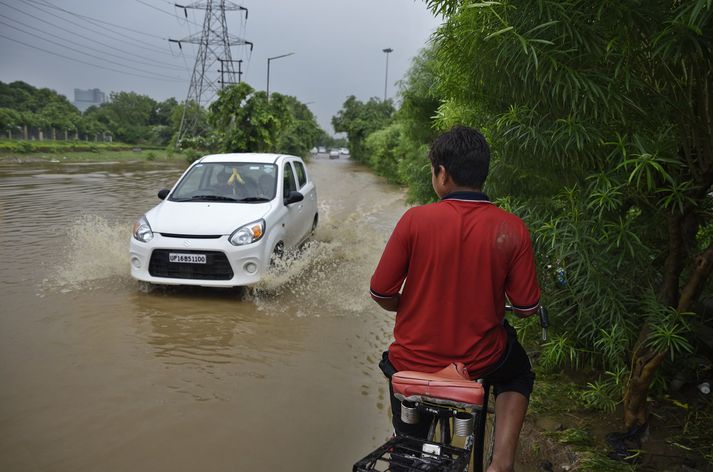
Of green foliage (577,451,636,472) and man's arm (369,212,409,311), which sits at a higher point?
man's arm (369,212,409,311)

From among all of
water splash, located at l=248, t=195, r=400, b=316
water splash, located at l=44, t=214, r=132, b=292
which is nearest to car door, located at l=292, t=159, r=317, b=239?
water splash, located at l=248, t=195, r=400, b=316

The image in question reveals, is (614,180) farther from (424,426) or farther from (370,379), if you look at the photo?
(370,379)

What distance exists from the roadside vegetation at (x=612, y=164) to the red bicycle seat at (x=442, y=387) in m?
1.20

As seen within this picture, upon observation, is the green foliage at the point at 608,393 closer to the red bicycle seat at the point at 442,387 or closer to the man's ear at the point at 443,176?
the red bicycle seat at the point at 442,387

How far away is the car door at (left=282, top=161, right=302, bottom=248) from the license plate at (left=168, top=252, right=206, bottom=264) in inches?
55.0

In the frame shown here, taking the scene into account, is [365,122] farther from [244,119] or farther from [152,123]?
[152,123]

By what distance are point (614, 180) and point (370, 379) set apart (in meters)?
3.08

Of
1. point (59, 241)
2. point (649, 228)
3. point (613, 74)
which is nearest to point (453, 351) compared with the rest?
point (613, 74)

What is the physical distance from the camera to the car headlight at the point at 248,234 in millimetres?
6828

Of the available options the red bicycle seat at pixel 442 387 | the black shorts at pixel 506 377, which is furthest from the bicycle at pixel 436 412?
the black shorts at pixel 506 377

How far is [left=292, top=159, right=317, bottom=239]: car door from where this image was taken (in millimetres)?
9055

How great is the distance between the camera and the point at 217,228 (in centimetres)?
690

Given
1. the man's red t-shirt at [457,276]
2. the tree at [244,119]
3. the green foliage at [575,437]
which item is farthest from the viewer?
the tree at [244,119]

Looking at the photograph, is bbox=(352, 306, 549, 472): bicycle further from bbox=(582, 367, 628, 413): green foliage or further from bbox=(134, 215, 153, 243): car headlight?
bbox=(134, 215, 153, 243): car headlight
